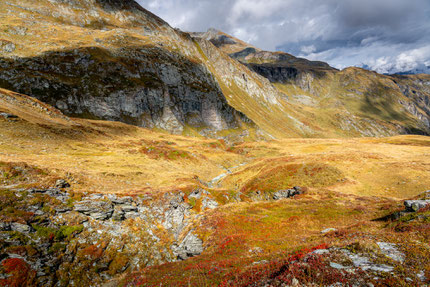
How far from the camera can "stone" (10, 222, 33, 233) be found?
1580 cm

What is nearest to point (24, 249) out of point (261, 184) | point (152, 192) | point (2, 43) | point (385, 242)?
point (152, 192)

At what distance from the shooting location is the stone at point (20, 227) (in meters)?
15.8

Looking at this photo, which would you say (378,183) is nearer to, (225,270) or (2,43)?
Result: (225,270)

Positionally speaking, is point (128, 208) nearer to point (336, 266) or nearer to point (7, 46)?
point (336, 266)

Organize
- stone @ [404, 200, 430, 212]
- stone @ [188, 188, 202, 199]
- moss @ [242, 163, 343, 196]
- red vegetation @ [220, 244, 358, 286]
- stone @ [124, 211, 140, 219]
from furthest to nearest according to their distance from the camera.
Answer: moss @ [242, 163, 343, 196] → stone @ [188, 188, 202, 199] → stone @ [124, 211, 140, 219] → stone @ [404, 200, 430, 212] → red vegetation @ [220, 244, 358, 286]

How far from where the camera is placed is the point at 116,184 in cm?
3288

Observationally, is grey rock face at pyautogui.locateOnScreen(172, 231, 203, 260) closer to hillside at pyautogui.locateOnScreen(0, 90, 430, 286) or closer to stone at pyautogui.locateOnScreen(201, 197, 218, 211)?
hillside at pyautogui.locateOnScreen(0, 90, 430, 286)

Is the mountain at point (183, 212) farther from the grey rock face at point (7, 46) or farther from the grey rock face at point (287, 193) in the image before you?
the grey rock face at point (7, 46)

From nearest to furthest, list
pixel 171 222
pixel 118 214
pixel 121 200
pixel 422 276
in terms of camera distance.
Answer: pixel 422 276 → pixel 118 214 → pixel 121 200 → pixel 171 222

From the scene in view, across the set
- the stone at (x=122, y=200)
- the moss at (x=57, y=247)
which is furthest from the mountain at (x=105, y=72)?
the moss at (x=57, y=247)

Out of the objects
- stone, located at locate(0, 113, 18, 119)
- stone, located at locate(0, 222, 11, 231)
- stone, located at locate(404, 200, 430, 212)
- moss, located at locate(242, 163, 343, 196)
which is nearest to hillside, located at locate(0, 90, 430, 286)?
stone, located at locate(0, 222, 11, 231)

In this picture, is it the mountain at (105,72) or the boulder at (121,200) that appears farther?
the mountain at (105,72)

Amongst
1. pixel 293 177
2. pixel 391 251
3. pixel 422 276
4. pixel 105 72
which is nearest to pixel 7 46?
pixel 105 72

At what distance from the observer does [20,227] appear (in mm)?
16094
